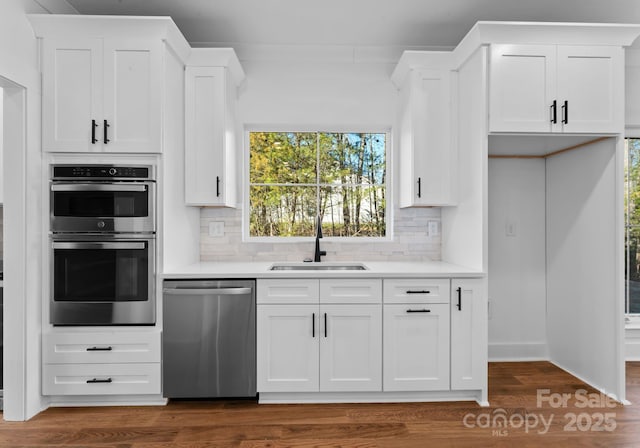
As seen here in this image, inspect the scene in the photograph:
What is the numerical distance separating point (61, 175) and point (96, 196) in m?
0.25

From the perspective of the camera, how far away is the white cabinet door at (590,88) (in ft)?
8.50

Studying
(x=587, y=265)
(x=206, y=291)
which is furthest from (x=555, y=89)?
(x=206, y=291)

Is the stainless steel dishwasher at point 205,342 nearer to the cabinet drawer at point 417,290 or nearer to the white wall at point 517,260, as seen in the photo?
the cabinet drawer at point 417,290

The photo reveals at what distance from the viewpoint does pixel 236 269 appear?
2.79 metres

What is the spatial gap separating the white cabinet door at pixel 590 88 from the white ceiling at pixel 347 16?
50 centimetres

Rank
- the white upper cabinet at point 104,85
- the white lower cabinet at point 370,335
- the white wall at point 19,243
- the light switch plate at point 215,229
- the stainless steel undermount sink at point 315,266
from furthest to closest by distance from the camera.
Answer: the light switch plate at point 215,229
the stainless steel undermount sink at point 315,266
the white lower cabinet at point 370,335
the white upper cabinet at point 104,85
the white wall at point 19,243

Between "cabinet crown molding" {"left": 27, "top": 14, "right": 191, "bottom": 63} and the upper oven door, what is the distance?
3.06ft

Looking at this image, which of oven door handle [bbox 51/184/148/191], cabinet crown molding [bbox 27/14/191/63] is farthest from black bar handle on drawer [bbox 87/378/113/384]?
cabinet crown molding [bbox 27/14/191/63]

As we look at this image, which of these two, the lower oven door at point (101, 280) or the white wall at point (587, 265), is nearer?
the lower oven door at point (101, 280)

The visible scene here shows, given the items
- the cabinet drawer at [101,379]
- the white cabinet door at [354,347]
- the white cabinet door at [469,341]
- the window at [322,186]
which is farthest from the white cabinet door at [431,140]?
the cabinet drawer at [101,379]

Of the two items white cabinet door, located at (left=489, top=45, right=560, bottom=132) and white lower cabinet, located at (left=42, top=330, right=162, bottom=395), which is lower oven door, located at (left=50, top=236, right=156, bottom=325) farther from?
white cabinet door, located at (left=489, top=45, right=560, bottom=132)

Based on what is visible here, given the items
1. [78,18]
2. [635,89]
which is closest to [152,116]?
[78,18]

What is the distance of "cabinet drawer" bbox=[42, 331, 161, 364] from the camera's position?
2.55 meters

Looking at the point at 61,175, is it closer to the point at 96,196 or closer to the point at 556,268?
the point at 96,196
